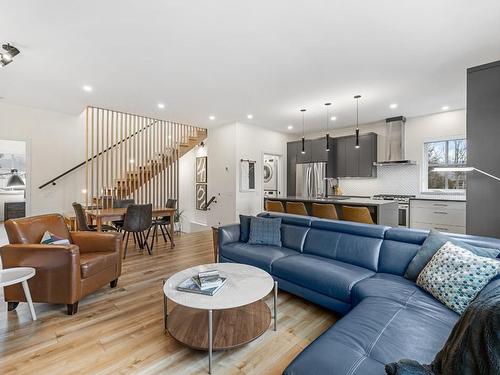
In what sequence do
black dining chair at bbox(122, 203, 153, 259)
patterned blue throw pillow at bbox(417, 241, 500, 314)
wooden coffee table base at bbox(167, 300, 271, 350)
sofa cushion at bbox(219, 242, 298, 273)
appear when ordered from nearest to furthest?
patterned blue throw pillow at bbox(417, 241, 500, 314)
wooden coffee table base at bbox(167, 300, 271, 350)
sofa cushion at bbox(219, 242, 298, 273)
black dining chair at bbox(122, 203, 153, 259)

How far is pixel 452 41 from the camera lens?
268 centimetres

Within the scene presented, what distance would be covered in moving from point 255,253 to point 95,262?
5.61 ft

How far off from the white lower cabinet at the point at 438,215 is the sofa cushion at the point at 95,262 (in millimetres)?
5712

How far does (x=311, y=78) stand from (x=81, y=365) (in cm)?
401

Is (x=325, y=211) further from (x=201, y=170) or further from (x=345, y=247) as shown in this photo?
(x=201, y=170)

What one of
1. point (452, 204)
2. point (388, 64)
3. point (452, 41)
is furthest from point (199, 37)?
point (452, 204)

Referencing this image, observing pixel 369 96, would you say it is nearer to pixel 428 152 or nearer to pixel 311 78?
pixel 311 78

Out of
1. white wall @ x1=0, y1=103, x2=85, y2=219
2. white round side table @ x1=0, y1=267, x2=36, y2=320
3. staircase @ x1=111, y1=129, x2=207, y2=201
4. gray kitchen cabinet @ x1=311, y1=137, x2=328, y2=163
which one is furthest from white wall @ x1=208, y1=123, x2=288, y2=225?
white round side table @ x1=0, y1=267, x2=36, y2=320

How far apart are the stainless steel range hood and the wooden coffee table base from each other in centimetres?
518

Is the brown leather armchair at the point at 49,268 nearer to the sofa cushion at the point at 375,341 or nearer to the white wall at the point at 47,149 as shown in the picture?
the sofa cushion at the point at 375,341

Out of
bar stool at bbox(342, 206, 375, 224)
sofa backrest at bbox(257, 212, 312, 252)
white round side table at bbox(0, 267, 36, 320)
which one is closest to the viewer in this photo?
white round side table at bbox(0, 267, 36, 320)

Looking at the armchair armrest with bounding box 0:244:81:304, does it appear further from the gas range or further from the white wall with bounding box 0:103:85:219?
the gas range

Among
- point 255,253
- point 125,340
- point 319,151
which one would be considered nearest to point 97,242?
point 125,340

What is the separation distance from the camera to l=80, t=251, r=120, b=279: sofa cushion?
248 cm
